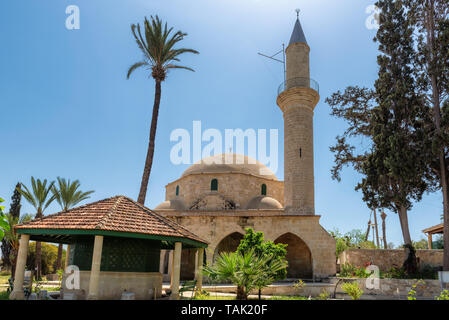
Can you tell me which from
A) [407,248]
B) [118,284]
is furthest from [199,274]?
[407,248]

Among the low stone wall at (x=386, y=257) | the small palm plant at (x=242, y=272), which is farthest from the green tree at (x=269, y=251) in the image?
the low stone wall at (x=386, y=257)

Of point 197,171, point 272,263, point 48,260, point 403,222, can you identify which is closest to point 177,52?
point 197,171

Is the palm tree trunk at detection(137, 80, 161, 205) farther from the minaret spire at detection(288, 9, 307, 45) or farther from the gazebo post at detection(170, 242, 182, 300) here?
the minaret spire at detection(288, 9, 307, 45)

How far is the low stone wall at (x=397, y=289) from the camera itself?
1417 centimetres

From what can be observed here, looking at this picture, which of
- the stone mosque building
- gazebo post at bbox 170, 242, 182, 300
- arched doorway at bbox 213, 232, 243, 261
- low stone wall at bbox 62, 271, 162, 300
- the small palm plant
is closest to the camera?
the small palm plant

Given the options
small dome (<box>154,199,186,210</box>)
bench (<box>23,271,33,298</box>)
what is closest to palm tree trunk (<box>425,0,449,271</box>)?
small dome (<box>154,199,186,210</box>)

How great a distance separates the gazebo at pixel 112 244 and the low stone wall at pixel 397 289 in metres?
8.00

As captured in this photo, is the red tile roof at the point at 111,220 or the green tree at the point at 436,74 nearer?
the red tile roof at the point at 111,220

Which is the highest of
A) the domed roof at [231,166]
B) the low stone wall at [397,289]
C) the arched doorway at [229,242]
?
the domed roof at [231,166]

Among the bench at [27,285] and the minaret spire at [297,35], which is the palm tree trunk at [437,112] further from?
the bench at [27,285]

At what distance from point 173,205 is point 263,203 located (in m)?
6.85

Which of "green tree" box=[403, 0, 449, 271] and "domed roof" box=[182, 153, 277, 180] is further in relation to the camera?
"domed roof" box=[182, 153, 277, 180]

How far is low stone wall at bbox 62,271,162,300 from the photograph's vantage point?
10523 millimetres

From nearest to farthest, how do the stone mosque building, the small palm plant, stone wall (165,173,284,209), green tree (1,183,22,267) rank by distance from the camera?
the small palm plant < the stone mosque building < stone wall (165,173,284,209) < green tree (1,183,22,267)
